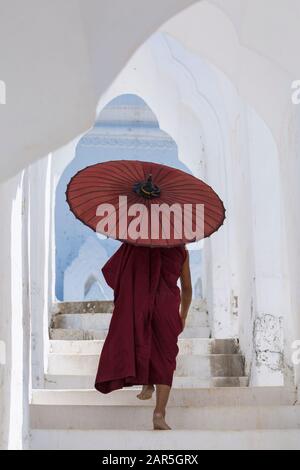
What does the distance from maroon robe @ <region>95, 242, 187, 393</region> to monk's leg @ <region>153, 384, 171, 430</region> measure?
0.13 feet

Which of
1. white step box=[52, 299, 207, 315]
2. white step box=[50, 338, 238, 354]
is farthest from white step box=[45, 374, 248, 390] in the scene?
white step box=[52, 299, 207, 315]

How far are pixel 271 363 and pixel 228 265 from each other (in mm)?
1850

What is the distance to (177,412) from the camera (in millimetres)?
5082

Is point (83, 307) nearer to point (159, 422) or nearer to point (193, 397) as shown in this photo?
point (193, 397)

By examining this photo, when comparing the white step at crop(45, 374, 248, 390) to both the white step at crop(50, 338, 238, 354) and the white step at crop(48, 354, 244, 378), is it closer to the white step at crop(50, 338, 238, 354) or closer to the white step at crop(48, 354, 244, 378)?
the white step at crop(48, 354, 244, 378)

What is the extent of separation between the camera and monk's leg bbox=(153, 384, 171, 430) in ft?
15.8

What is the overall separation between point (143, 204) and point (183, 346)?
8.18 ft

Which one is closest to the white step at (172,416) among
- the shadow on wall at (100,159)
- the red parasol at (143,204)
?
the red parasol at (143,204)

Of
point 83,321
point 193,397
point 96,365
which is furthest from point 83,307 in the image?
point 193,397

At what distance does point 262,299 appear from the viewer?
270 inches

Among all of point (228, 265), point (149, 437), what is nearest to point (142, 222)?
point (149, 437)
